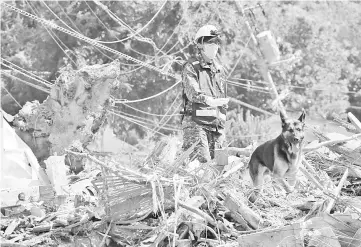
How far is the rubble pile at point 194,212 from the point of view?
5.39 metres

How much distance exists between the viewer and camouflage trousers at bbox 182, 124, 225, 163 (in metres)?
7.42

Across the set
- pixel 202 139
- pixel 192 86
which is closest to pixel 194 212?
pixel 202 139

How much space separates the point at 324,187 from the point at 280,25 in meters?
18.2

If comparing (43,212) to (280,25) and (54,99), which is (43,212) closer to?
(54,99)

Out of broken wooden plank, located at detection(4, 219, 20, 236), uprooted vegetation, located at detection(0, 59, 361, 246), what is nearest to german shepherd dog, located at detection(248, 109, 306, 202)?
uprooted vegetation, located at detection(0, 59, 361, 246)

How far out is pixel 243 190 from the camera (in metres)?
5.99

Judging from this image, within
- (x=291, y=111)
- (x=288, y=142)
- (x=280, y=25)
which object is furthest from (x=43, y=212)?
(x=280, y=25)

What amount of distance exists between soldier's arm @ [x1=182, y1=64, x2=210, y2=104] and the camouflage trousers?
291 mm

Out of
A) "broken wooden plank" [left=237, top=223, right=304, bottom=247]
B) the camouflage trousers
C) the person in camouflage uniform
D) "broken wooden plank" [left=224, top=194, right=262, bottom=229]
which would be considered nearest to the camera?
"broken wooden plank" [left=237, top=223, right=304, bottom=247]

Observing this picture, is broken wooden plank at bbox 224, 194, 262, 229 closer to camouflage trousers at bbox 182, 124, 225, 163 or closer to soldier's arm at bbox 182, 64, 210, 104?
camouflage trousers at bbox 182, 124, 225, 163

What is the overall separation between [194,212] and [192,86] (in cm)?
225

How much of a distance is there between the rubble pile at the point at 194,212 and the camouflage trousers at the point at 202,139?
1.01 meters

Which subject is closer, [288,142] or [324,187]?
[324,187]

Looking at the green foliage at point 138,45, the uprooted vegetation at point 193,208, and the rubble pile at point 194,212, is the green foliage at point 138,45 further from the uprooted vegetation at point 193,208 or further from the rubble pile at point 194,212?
the rubble pile at point 194,212
